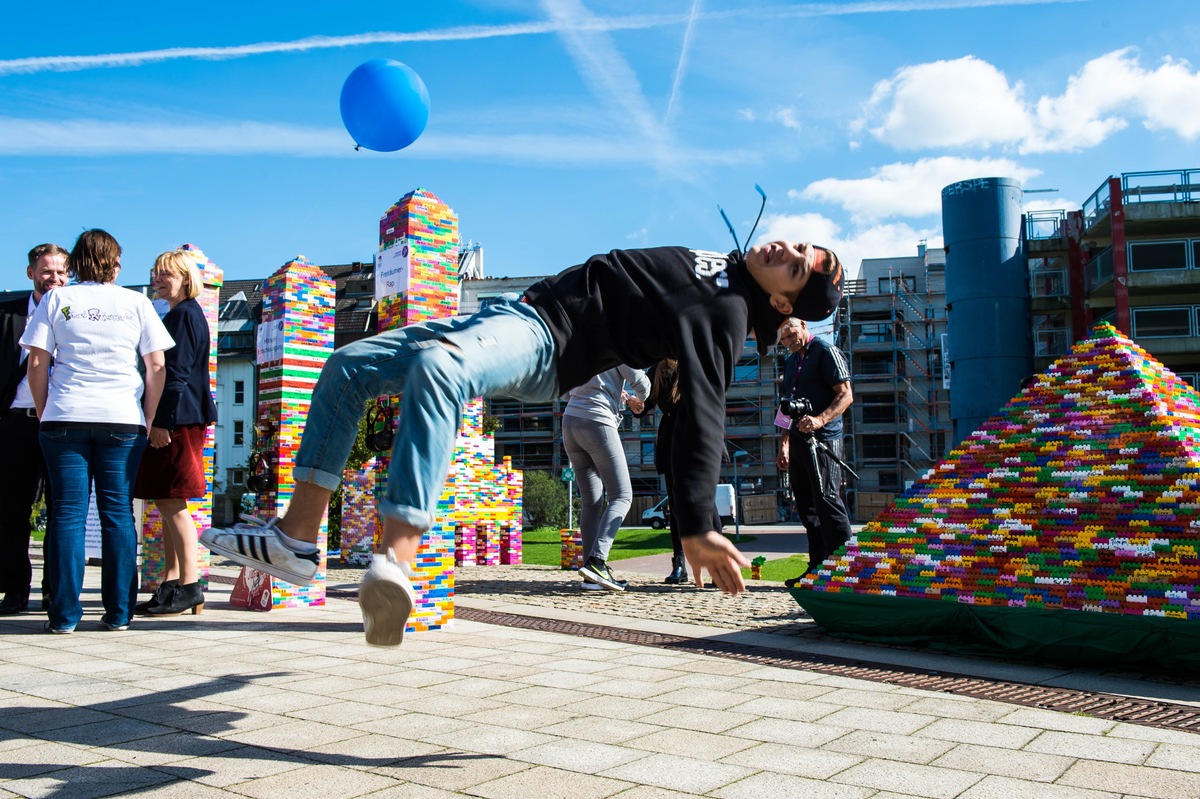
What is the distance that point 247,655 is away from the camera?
4762mm

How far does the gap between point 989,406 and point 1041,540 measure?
40.0 meters

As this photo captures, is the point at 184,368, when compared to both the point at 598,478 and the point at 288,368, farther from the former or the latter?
the point at 598,478

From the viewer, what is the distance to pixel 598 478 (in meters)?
8.31

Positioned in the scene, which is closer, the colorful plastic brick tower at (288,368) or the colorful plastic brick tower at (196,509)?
the colorful plastic brick tower at (288,368)

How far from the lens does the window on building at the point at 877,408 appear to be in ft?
194

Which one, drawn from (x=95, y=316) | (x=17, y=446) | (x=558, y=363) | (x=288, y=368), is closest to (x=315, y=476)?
(x=558, y=363)

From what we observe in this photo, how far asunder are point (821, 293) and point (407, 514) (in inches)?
69.8

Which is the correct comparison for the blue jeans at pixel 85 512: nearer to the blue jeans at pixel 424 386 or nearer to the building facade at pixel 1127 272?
the blue jeans at pixel 424 386

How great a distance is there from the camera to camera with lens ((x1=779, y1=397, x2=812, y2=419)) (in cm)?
761

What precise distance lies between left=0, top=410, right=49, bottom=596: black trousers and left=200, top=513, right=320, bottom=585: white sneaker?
12.3ft

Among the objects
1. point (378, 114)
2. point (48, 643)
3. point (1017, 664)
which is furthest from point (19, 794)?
point (378, 114)

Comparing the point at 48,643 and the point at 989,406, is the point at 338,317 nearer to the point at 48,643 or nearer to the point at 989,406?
the point at 989,406

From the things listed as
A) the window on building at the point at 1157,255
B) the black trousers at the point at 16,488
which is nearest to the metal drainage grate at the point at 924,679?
the black trousers at the point at 16,488

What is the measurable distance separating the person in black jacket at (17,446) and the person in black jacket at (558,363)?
361 centimetres
